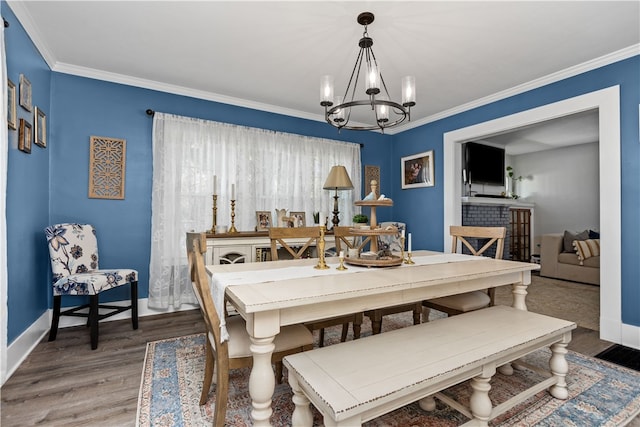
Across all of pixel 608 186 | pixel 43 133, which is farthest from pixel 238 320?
pixel 608 186

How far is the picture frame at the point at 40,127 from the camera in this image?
2.51m

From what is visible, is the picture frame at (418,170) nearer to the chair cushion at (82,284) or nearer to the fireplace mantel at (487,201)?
the fireplace mantel at (487,201)

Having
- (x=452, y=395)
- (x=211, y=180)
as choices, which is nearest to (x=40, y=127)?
(x=211, y=180)

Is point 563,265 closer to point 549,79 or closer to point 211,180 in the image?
point 549,79

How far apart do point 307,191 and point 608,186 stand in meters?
3.05

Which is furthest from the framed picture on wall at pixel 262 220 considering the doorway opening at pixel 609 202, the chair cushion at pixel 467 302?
the doorway opening at pixel 609 202

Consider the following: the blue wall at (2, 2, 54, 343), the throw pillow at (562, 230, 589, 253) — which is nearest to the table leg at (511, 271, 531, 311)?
the blue wall at (2, 2, 54, 343)

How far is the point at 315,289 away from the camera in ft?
4.75

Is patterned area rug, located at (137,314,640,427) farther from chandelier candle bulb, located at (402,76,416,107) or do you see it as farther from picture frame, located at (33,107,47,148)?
picture frame, located at (33,107,47,148)

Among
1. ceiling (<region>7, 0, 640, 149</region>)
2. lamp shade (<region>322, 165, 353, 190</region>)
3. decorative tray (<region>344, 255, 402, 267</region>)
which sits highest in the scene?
ceiling (<region>7, 0, 640, 149</region>)

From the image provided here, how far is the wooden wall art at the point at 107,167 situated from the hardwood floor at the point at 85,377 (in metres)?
1.31

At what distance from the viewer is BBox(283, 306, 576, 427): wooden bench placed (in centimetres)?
111

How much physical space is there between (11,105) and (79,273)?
140 cm

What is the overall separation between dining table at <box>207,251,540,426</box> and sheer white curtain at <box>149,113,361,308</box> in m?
1.64
